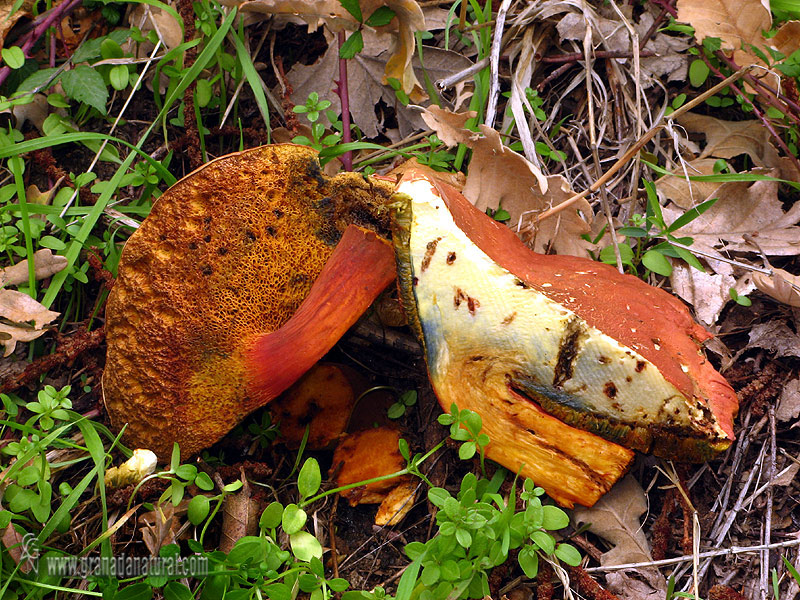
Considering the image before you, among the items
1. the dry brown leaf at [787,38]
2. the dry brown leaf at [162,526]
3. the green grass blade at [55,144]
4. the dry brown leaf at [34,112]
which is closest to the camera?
the dry brown leaf at [162,526]

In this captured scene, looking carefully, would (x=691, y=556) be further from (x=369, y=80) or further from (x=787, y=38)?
(x=369, y=80)

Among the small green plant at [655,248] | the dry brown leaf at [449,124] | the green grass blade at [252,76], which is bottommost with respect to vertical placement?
the small green plant at [655,248]

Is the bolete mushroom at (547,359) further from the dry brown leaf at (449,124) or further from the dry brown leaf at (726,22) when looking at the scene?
the dry brown leaf at (726,22)

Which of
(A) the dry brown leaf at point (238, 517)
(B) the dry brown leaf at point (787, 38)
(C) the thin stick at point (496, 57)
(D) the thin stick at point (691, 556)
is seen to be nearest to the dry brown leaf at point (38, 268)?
(A) the dry brown leaf at point (238, 517)

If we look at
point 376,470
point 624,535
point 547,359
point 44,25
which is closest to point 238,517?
point 376,470

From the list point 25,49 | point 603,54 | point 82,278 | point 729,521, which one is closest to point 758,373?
point 729,521

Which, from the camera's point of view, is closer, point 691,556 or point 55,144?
point 691,556

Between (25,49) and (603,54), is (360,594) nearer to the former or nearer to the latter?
(603,54)
